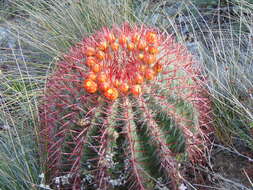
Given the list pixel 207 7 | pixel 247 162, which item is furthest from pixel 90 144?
pixel 207 7

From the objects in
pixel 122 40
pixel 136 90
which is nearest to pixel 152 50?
pixel 122 40

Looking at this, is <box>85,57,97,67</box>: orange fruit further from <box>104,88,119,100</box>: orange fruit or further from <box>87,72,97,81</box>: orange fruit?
<box>104,88,119,100</box>: orange fruit

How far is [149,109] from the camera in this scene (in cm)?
171

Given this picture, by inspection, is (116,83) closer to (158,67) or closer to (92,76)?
(92,76)

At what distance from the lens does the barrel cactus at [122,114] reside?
5.50 feet

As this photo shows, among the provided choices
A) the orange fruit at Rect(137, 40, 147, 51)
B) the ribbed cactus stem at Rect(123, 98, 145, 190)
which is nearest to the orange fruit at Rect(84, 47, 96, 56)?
the orange fruit at Rect(137, 40, 147, 51)

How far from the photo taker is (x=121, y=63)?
1.77 meters

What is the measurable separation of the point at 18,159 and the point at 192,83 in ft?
3.75

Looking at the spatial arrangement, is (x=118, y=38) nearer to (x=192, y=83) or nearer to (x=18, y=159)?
(x=192, y=83)

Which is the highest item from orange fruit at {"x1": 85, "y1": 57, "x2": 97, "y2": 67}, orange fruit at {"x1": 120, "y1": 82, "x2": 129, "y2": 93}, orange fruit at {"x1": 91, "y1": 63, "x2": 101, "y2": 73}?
orange fruit at {"x1": 85, "y1": 57, "x2": 97, "y2": 67}

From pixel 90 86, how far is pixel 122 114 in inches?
7.8

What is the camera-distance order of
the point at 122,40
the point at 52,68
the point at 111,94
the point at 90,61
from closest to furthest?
the point at 111,94 → the point at 90,61 → the point at 122,40 → the point at 52,68

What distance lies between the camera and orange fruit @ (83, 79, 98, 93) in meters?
1.65

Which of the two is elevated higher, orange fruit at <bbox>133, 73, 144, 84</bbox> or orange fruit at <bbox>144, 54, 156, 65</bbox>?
orange fruit at <bbox>144, 54, 156, 65</bbox>
